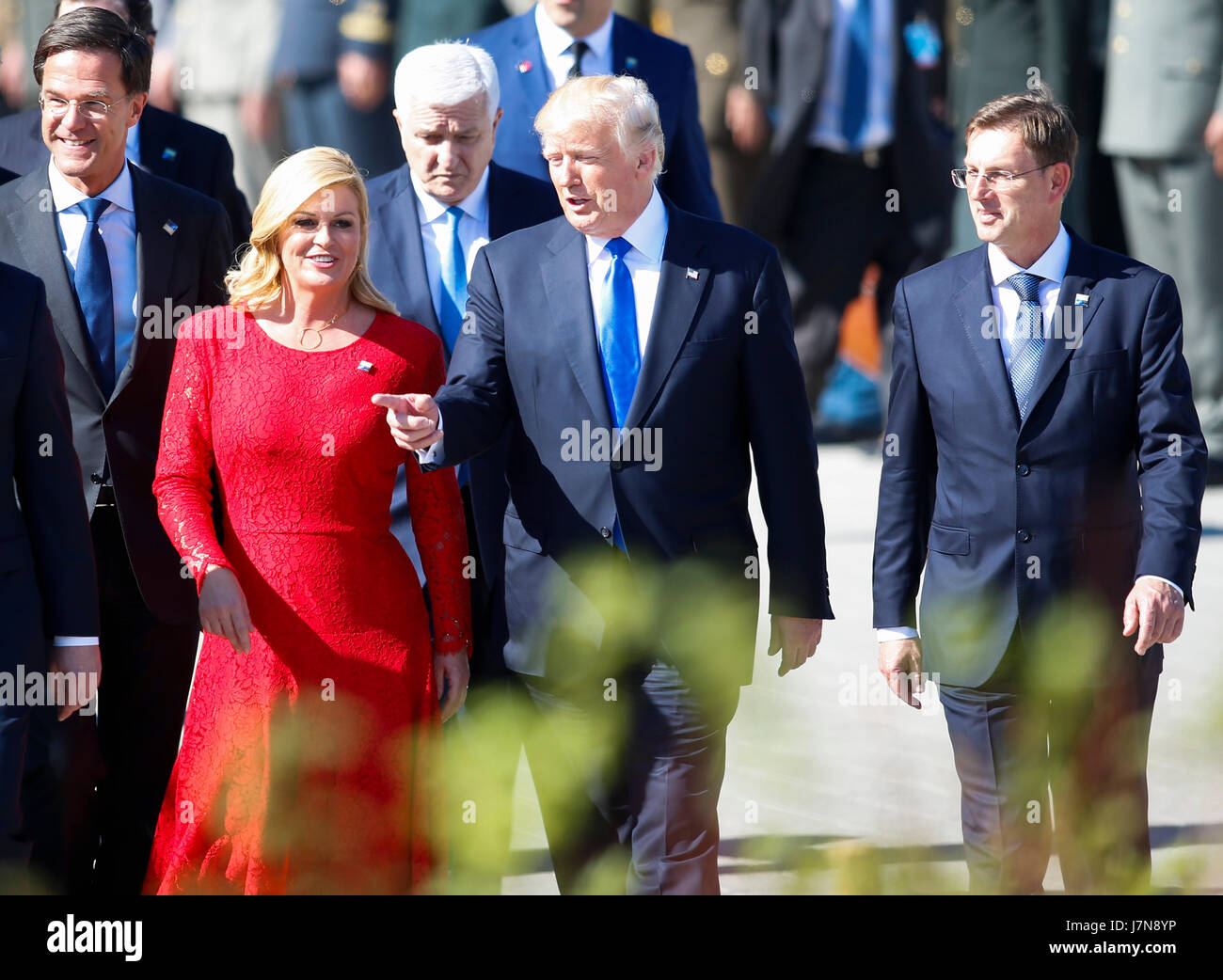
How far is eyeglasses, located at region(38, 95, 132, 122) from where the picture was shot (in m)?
4.19

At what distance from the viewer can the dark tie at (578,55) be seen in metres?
5.13

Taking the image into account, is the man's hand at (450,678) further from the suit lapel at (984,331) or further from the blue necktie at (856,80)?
the blue necktie at (856,80)

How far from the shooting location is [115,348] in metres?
4.23

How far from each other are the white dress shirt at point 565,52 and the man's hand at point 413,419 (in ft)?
5.92

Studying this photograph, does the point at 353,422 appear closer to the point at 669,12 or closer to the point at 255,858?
the point at 255,858

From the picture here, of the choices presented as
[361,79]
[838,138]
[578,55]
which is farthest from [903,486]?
[361,79]

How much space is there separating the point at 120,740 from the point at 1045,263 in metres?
2.33

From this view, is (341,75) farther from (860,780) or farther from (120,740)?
(120,740)

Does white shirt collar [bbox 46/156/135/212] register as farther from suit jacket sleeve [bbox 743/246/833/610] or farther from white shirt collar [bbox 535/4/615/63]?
suit jacket sleeve [bbox 743/246/833/610]

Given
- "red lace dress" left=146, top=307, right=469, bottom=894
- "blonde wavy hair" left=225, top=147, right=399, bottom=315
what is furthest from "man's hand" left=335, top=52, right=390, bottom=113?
"red lace dress" left=146, top=307, right=469, bottom=894

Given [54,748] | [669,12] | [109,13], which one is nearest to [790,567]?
[54,748]

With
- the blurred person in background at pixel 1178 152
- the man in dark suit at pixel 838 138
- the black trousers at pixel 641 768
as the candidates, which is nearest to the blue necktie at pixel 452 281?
the black trousers at pixel 641 768

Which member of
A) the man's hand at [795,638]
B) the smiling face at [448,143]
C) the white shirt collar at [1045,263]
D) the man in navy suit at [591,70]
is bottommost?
the man's hand at [795,638]

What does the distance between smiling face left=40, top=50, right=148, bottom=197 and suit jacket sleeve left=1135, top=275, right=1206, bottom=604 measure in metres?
2.30
